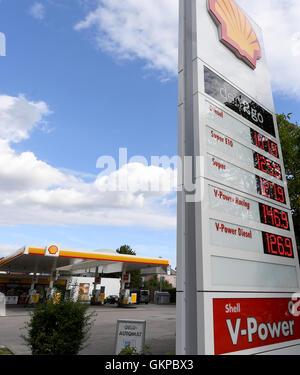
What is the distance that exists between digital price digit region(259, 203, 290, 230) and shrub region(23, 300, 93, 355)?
489 centimetres

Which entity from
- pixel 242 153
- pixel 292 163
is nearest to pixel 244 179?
pixel 242 153

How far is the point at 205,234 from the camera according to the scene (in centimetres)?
456

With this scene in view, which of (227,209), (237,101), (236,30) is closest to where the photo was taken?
(227,209)

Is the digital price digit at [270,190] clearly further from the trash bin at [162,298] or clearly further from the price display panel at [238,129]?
the trash bin at [162,298]

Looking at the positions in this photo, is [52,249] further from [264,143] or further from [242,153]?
[242,153]

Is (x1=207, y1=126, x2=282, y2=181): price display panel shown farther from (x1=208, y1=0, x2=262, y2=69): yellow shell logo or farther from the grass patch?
the grass patch

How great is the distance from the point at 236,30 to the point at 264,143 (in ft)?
10.2

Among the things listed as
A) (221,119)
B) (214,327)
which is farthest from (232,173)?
(214,327)

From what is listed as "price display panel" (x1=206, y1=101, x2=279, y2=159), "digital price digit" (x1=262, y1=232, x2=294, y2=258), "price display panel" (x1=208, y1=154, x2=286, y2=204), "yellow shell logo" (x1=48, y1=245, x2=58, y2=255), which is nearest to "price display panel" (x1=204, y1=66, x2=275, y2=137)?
"price display panel" (x1=206, y1=101, x2=279, y2=159)

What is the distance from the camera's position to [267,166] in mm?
6535

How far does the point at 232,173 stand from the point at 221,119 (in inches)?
45.6

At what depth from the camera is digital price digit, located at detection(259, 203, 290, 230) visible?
5832 mm

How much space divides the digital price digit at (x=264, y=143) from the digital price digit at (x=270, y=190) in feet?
2.84
